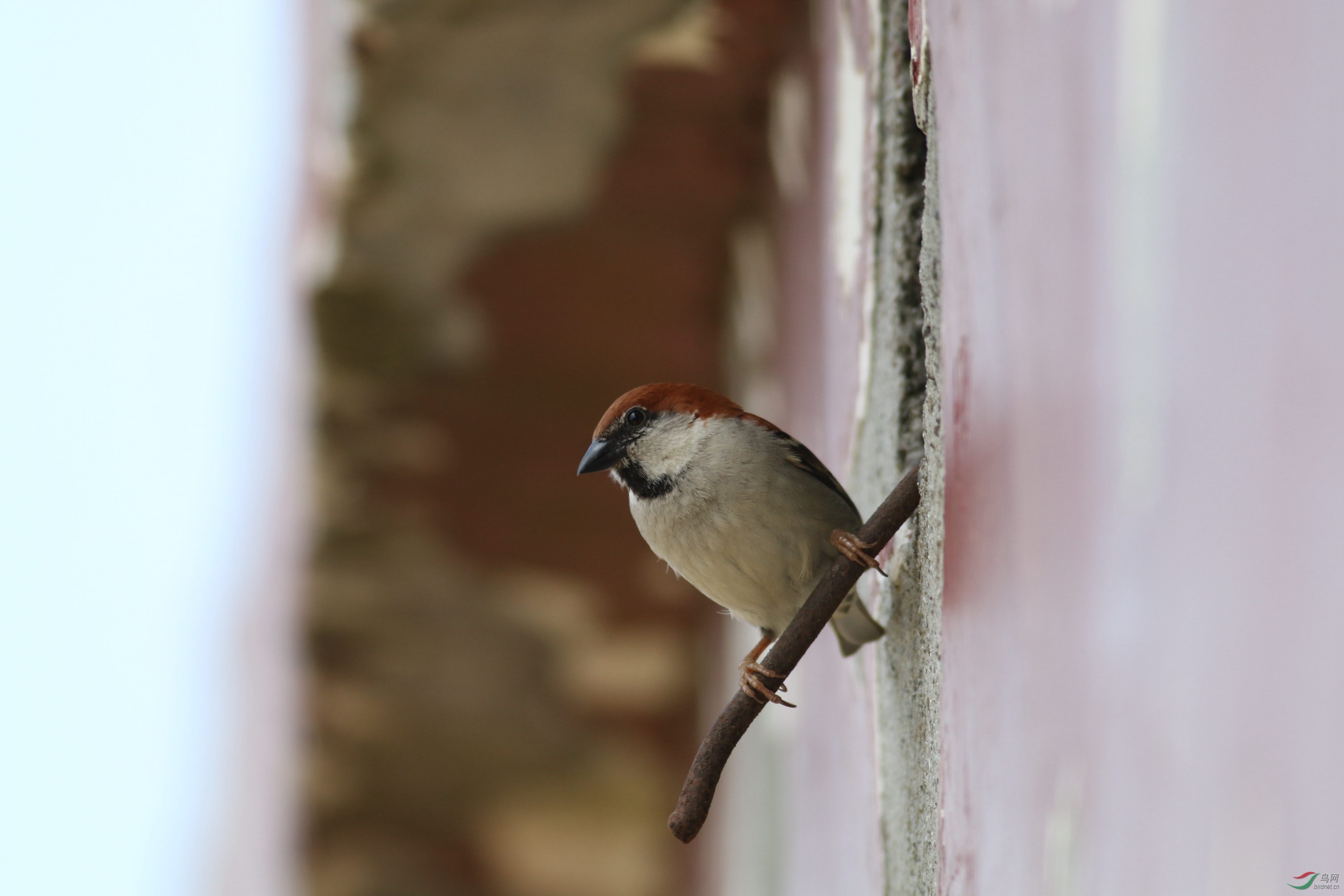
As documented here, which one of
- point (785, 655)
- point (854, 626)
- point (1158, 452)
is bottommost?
point (854, 626)

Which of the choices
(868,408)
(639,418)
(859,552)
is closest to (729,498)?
(639,418)

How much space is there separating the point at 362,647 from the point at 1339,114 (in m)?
1.45

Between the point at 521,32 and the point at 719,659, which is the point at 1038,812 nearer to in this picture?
the point at 521,32

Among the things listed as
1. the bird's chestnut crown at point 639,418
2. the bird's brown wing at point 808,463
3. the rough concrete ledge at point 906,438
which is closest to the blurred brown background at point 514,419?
the bird's chestnut crown at point 639,418

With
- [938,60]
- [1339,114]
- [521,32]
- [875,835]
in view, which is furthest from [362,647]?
[1339,114]

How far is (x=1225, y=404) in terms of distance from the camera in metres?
0.27

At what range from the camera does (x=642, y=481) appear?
1.26 meters

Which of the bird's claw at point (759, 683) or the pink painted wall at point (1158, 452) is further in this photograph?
the bird's claw at point (759, 683)

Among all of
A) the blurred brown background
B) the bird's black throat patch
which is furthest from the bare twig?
the blurred brown background

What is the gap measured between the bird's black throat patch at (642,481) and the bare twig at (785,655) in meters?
0.57

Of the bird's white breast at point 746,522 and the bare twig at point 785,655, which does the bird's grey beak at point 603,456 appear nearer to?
the bird's white breast at point 746,522

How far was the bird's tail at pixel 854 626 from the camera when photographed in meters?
0.86

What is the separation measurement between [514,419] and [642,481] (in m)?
0.40

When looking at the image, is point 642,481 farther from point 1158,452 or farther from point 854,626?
point 1158,452
